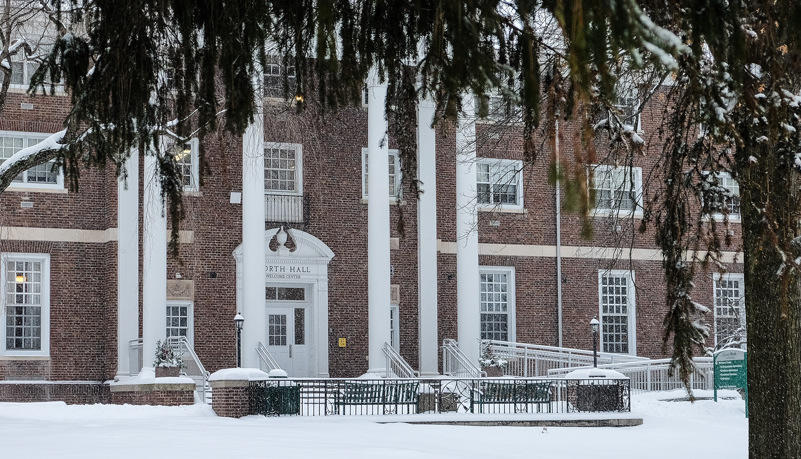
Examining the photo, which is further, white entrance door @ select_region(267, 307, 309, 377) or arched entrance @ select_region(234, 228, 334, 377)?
white entrance door @ select_region(267, 307, 309, 377)

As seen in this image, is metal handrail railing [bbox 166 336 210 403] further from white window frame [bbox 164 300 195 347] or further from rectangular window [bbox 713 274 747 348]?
rectangular window [bbox 713 274 747 348]

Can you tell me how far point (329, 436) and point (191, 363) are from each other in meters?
9.82

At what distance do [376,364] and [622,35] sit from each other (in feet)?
64.9

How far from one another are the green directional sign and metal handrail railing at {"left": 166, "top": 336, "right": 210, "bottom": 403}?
10755mm

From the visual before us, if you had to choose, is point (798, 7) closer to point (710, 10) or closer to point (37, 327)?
point (710, 10)

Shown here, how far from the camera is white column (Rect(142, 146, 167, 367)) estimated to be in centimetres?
2281

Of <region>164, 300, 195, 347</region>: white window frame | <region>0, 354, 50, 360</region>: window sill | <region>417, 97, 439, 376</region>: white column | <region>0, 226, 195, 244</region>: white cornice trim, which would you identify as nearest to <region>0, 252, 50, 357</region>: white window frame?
<region>0, 354, 50, 360</region>: window sill

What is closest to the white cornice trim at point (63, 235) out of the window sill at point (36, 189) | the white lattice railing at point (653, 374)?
the window sill at point (36, 189)

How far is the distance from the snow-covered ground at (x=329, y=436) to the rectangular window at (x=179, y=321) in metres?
4.52

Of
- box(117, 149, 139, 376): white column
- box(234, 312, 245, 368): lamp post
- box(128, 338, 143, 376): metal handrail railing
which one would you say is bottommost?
box(128, 338, 143, 376): metal handrail railing

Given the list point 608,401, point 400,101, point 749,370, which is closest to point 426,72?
point 400,101

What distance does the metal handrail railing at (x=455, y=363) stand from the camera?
25453 millimetres

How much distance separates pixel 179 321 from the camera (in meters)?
26.0

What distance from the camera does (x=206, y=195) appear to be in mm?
26297
